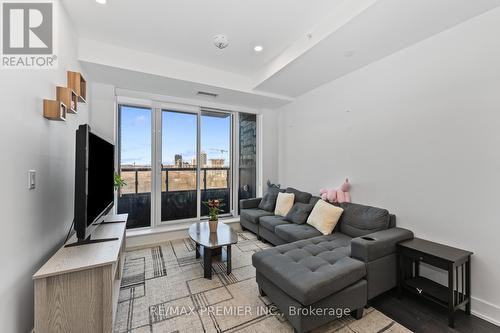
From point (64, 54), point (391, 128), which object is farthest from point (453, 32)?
point (64, 54)

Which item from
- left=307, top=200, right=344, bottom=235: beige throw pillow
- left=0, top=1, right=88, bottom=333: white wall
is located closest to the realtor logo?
left=0, top=1, right=88, bottom=333: white wall

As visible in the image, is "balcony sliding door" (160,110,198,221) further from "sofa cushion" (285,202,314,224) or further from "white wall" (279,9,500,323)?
"white wall" (279,9,500,323)

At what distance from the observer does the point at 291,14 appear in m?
2.23

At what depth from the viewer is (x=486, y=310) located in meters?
1.86

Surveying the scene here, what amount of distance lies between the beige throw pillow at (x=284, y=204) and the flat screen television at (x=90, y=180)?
256cm

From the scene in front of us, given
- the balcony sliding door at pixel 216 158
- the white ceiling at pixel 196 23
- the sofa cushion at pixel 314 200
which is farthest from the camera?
the balcony sliding door at pixel 216 158

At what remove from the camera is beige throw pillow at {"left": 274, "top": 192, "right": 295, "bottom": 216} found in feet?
12.1

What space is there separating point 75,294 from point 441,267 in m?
2.89

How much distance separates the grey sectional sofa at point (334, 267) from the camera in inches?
63.9

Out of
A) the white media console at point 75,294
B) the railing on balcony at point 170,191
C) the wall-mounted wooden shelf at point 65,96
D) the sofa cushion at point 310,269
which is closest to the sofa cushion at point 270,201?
the railing on balcony at point 170,191

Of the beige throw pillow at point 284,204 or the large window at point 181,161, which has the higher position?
the large window at point 181,161

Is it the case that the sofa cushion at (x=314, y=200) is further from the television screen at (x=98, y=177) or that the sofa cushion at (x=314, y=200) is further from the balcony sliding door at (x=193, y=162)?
the television screen at (x=98, y=177)

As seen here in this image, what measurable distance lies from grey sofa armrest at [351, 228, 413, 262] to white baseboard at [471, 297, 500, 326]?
0.69m

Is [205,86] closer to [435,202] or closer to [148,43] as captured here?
[148,43]
